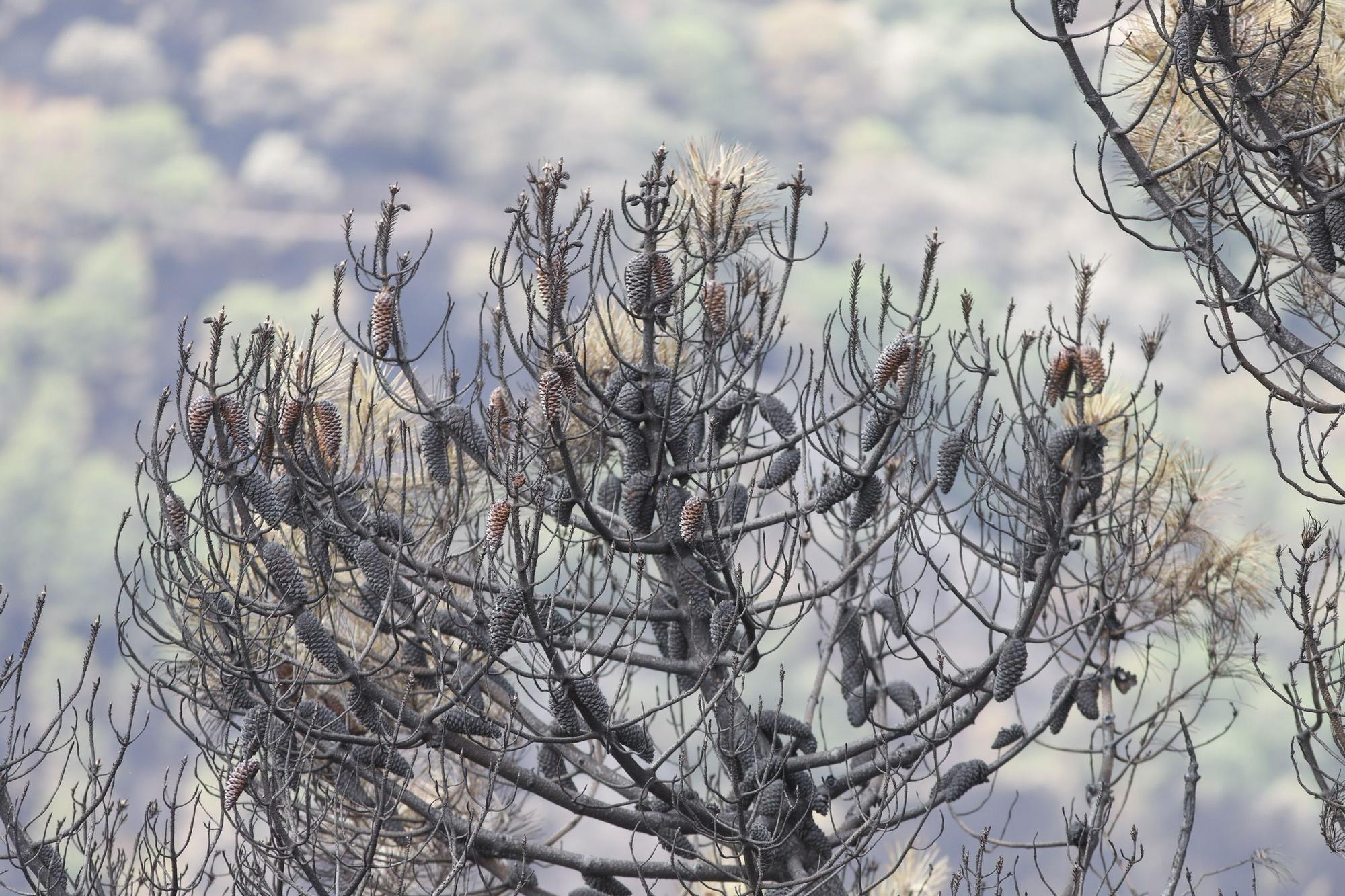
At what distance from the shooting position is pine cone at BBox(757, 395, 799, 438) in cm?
652

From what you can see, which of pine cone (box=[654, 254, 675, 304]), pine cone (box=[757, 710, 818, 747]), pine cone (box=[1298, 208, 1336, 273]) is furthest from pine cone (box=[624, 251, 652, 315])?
pine cone (box=[1298, 208, 1336, 273])

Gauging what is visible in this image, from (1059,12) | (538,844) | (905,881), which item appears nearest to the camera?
(1059,12)

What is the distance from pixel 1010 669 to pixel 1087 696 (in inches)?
42.5

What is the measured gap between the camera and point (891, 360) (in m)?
6.12

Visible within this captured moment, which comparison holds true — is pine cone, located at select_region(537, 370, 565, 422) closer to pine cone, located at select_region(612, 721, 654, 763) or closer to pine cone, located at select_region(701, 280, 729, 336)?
pine cone, located at select_region(701, 280, 729, 336)

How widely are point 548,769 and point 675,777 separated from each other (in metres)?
1.06

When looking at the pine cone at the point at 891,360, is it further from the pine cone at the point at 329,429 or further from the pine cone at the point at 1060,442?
the pine cone at the point at 329,429

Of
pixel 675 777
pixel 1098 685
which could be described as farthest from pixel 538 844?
pixel 1098 685

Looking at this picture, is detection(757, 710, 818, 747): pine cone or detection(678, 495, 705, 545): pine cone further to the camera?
detection(757, 710, 818, 747): pine cone

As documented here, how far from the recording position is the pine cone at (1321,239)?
17.3 feet

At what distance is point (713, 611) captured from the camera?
611cm

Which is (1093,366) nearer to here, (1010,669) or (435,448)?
(1010,669)

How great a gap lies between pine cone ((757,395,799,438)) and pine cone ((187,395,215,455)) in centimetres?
251

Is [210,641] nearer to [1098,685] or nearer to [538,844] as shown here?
[538,844]
